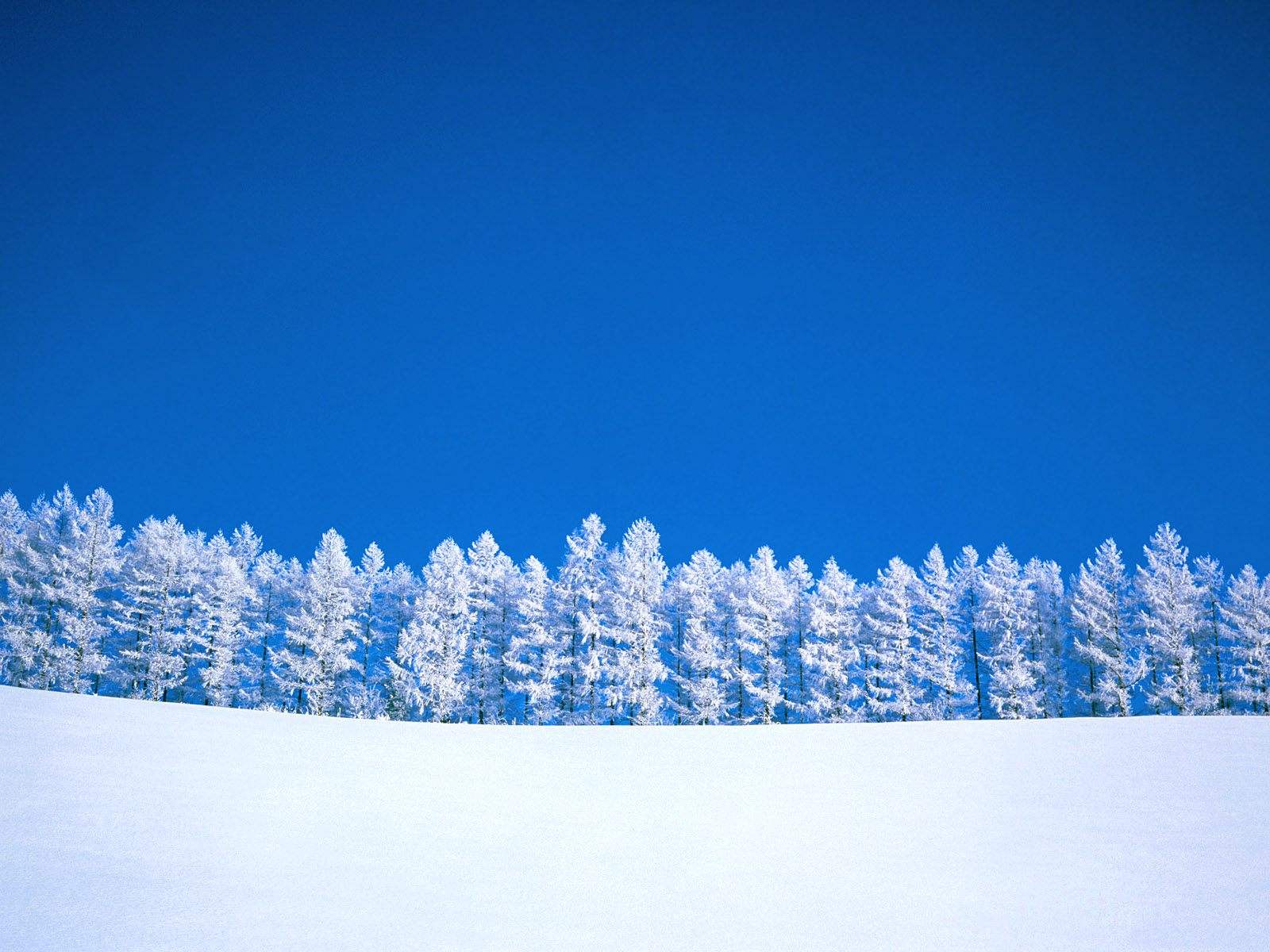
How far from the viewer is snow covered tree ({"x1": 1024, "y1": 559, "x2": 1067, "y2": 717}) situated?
4069 centimetres

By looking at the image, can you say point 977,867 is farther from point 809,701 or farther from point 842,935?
point 809,701

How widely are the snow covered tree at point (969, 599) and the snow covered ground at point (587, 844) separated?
93.8 ft

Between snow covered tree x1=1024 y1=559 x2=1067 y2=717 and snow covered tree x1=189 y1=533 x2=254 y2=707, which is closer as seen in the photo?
snow covered tree x1=189 y1=533 x2=254 y2=707

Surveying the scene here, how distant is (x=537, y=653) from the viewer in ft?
121

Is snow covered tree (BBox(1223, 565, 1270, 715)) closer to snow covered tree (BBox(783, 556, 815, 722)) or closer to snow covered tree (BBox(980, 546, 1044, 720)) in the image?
snow covered tree (BBox(980, 546, 1044, 720))

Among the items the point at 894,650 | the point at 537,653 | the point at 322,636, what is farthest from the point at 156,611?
the point at 894,650

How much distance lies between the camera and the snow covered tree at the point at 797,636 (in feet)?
126

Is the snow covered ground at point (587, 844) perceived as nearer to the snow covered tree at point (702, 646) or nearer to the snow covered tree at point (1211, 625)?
the snow covered tree at point (702, 646)

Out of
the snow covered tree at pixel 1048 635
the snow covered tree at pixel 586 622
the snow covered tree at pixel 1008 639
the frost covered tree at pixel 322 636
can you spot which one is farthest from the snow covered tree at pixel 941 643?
the frost covered tree at pixel 322 636

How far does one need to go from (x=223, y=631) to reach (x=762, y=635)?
2524 centimetres

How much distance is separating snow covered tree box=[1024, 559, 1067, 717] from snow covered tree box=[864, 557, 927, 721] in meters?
5.64

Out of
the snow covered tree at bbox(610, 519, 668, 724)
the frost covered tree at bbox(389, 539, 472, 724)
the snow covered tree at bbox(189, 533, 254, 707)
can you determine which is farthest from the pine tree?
the snow covered tree at bbox(610, 519, 668, 724)

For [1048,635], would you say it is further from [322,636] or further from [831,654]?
[322,636]

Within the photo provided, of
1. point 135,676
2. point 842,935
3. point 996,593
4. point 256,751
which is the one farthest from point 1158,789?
point 135,676
